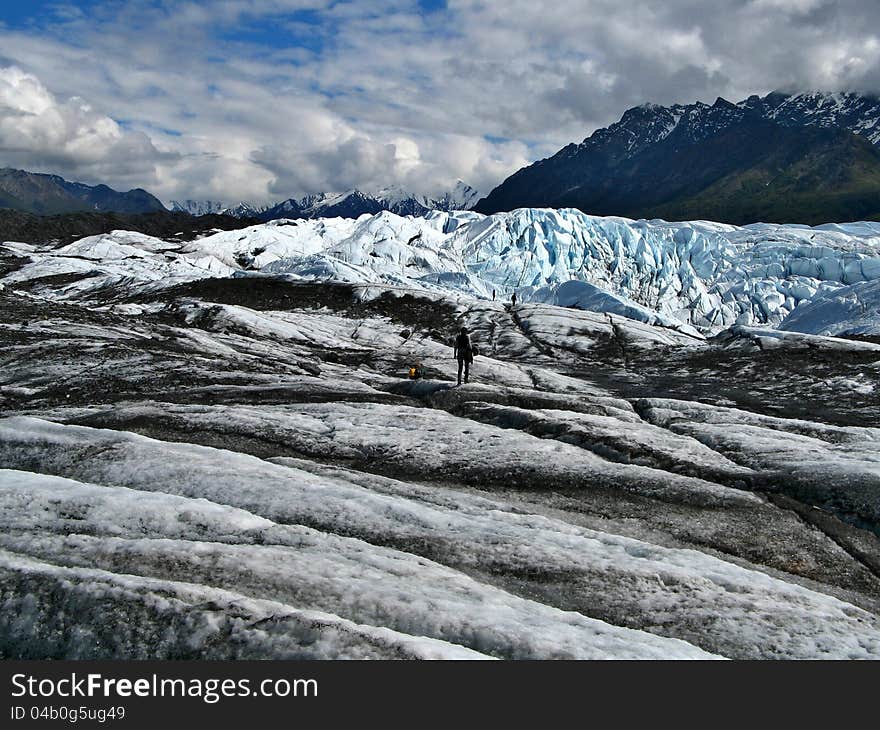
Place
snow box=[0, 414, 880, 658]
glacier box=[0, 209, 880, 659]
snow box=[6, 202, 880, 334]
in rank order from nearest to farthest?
glacier box=[0, 209, 880, 659]
snow box=[0, 414, 880, 658]
snow box=[6, 202, 880, 334]

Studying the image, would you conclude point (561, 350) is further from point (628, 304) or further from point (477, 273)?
point (477, 273)

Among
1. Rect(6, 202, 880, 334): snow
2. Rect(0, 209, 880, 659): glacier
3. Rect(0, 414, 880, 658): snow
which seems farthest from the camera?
Rect(6, 202, 880, 334): snow

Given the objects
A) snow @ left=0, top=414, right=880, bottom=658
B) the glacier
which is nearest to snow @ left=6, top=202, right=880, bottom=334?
the glacier

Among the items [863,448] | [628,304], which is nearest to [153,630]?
[863,448]

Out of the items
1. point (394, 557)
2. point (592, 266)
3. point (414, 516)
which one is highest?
point (592, 266)

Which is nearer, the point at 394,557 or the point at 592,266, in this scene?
the point at 394,557

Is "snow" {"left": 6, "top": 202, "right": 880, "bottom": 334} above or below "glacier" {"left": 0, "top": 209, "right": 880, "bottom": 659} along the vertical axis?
above

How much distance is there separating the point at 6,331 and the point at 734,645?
44899mm

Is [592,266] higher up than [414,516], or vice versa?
[592,266]

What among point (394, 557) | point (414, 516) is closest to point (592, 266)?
point (414, 516)

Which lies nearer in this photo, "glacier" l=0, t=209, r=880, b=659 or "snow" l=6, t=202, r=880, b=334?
"glacier" l=0, t=209, r=880, b=659

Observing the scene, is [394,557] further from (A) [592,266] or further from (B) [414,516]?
(A) [592,266]

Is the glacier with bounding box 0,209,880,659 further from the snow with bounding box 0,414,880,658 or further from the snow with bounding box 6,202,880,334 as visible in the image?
the snow with bounding box 6,202,880,334

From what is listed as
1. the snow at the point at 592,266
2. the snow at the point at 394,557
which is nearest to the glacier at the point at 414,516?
the snow at the point at 394,557
